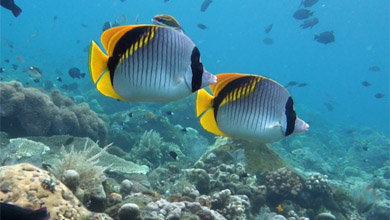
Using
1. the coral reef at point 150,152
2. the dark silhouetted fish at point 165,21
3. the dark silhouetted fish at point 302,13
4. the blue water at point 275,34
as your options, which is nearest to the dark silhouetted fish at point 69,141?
the coral reef at point 150,152

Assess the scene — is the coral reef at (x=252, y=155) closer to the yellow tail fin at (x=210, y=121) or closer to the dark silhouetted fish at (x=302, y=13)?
the yellow tail fin at (x=210, y=121)

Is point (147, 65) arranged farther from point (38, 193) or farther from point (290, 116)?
point (38, 193)

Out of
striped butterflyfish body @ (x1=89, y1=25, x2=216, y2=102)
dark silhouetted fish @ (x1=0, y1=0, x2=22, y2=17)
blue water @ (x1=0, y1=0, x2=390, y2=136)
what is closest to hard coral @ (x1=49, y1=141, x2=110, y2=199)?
striped butterflyfish body @ (x1=89, y1=25, x2=216, y2=102)

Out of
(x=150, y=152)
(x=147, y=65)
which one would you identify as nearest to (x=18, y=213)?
(x=147, y=65)

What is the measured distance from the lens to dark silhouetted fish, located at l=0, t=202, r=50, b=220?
6.28 feet

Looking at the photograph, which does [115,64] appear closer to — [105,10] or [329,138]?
[329,138]

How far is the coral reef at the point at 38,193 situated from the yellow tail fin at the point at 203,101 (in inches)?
75.1

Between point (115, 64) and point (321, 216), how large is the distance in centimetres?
636

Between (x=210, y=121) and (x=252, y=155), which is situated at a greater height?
(x=210, y=121)

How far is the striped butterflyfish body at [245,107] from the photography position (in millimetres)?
2191

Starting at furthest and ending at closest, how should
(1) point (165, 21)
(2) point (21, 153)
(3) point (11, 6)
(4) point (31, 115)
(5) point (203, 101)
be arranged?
(4) point (31, 115) → (2) point (21, 153) → (1) point (165, 21) → (3) point (11, 6) → (5) point (203, 101)

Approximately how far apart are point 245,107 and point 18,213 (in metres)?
1.56

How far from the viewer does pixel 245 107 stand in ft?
7.26

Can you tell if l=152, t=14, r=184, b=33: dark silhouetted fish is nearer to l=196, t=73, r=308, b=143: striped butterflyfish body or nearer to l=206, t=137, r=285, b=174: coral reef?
l=206, t=137, r=285, b=174: coral reef
